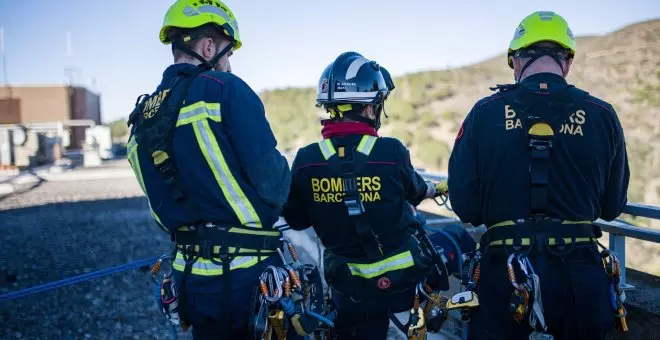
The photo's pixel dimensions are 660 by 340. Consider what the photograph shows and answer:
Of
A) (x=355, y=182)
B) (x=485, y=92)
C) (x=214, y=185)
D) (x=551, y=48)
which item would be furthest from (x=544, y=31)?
(x=485, y=92)

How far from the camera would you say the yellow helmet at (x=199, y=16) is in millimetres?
2971

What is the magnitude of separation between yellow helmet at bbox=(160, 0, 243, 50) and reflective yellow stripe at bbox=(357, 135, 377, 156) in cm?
100

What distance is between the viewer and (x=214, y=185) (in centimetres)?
276

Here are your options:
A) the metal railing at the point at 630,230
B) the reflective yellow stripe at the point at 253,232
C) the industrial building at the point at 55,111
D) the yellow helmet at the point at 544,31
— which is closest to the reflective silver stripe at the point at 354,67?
the yellow helmet at the point at 544,31

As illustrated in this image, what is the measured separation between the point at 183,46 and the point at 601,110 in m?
2.32

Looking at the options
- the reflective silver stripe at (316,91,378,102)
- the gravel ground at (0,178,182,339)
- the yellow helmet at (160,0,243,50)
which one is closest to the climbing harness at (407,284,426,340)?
the reflective silver stripe at (316,91,378,102)

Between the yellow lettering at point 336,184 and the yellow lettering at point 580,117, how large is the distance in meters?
1.39

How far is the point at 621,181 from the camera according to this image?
304 cm

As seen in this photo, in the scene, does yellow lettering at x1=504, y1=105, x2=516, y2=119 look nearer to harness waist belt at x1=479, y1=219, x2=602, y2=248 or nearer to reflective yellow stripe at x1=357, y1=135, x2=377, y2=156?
harness waist belt at x1=479, y1=219, x2=602, y2=248

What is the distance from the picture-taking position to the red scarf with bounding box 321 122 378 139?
3.45m

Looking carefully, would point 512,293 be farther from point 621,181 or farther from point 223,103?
point 223,103

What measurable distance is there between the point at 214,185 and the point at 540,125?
1.73 meters

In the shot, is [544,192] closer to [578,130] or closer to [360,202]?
[578,130]

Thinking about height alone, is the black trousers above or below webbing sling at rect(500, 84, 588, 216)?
below
